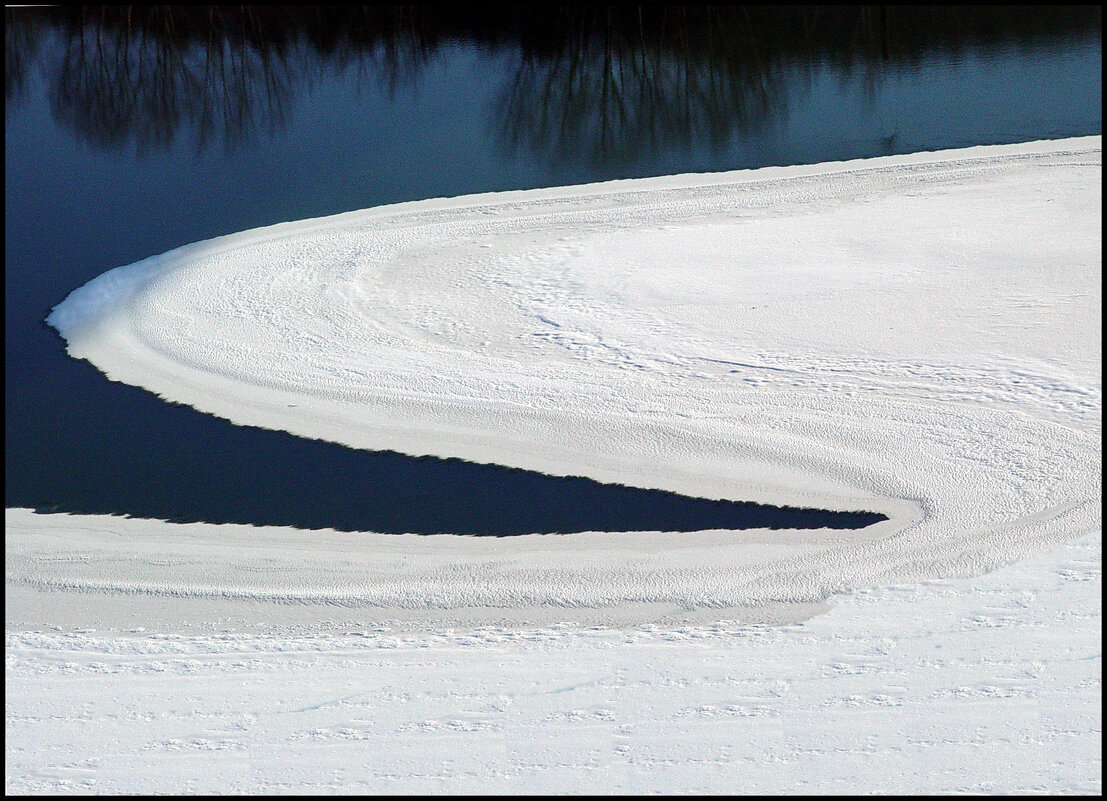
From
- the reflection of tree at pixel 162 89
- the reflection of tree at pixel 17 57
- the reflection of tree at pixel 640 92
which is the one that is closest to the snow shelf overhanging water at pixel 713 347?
the reflection of tree at pixel 640 92

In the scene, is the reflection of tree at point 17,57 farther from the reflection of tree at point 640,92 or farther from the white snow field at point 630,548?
the white snow field at point 630,548

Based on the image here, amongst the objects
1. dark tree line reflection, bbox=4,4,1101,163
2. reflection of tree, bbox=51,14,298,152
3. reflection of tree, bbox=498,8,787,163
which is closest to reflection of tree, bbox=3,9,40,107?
dark tree line reflection, bbox=4,4,1101,163

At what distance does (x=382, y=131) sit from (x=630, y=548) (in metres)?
5.52

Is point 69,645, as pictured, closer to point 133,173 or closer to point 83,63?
point 133,173

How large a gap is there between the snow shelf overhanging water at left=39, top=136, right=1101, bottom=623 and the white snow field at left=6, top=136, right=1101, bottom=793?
0.05 feet

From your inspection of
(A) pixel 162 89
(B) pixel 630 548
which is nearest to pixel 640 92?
(A) pixel 162 89

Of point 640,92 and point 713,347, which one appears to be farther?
point 640,92

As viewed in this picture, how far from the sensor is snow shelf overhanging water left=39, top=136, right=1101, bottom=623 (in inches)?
113

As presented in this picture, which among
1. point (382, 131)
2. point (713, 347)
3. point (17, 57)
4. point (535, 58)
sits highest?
point (17, 57)

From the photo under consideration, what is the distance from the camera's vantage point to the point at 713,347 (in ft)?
12.6

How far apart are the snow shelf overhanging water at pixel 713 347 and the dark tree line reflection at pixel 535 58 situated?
5.75 ft

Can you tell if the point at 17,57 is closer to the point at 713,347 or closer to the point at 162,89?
the point at 162,89

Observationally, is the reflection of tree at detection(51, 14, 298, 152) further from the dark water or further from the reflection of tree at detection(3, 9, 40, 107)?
the reflection of tree at detection(3, 9, 40, 107)

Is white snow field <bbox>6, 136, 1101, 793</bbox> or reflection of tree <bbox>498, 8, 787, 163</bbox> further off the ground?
reflection of tree <bbox>498, 8, 787, 163</bbox>
